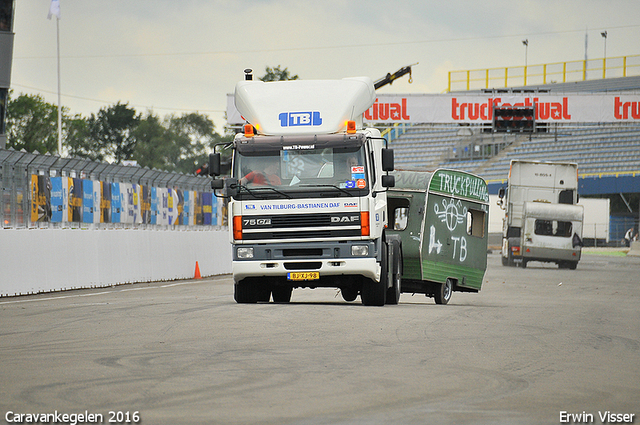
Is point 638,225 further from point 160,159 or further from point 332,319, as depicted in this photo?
point 160,159

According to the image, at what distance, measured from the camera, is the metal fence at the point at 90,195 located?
793 inches

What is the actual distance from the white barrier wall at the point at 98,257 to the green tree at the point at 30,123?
72284 mm

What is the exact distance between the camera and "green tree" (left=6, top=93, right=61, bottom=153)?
3851 inches

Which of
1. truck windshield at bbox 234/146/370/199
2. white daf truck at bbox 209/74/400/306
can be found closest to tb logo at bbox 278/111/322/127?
white daf truck at bbox 209/74/400/306

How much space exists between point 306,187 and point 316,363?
595cm

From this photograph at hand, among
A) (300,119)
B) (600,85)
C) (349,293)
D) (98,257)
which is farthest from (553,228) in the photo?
(600,85)

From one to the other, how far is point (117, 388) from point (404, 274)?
37.0 ft

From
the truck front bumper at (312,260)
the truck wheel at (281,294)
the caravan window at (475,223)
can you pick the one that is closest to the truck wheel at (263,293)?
the truck wheel at (281,294)

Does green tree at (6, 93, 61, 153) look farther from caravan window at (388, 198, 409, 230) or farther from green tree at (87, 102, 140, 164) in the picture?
caravan window at (388, 198, 409, 230)

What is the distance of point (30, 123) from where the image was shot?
99.4 metres

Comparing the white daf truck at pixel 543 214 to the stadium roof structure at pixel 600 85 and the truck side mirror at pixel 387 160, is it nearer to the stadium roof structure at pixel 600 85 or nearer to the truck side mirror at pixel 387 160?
the truck side mirror at pixel 387 160

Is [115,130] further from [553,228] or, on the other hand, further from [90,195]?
[90,195]

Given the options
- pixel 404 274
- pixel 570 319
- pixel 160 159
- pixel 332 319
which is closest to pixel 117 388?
pixel 332 319

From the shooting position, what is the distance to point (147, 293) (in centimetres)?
2064
